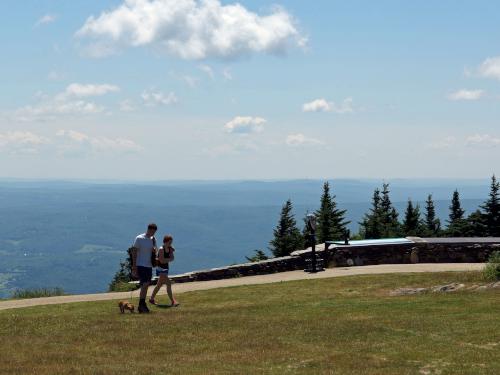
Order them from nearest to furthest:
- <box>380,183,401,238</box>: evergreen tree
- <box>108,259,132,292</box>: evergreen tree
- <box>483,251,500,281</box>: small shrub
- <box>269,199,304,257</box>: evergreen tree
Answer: <box>483,251,500,281</box>: small shrub, <box>108,259,132,292</box>: evergreen tree, <box>380,183,401,238</box>: evergreen tree, <box>269,199,304,257</box>: evergreen tree

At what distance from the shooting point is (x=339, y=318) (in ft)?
40.1

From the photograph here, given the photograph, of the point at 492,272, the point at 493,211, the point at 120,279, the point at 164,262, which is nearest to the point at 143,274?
the point at 164,262

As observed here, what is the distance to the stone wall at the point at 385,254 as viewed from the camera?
864 inches

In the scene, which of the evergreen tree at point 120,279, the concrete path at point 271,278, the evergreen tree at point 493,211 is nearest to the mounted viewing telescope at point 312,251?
the concrete path at point 271,278

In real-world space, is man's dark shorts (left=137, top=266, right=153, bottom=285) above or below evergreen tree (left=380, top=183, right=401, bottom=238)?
above

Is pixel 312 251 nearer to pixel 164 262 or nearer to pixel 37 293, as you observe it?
pixel 164 262

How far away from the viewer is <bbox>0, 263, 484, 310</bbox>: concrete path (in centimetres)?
1753

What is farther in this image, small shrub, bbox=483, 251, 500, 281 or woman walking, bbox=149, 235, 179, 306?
small shrub, bbox=483, 251, 500, 281

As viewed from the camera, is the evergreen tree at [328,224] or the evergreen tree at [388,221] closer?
the evergreen tree at [388,221]

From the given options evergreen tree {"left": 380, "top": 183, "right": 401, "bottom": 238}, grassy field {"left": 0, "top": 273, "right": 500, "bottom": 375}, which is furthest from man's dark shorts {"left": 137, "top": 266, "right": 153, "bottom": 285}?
evergreen tree {"left": 380, "top": 183, "right": 401, "bottom": 238}

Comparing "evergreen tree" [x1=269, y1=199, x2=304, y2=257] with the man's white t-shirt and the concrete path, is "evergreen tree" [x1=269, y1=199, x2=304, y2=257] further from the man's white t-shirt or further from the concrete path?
the man's white t-shirt

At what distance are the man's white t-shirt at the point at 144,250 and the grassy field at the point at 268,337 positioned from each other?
43.2 inches

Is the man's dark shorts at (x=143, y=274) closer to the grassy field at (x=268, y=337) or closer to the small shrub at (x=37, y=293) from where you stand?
the grassy field at (x=268, y=337)

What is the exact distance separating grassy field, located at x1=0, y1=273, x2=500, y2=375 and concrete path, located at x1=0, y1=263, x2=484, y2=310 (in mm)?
2074
